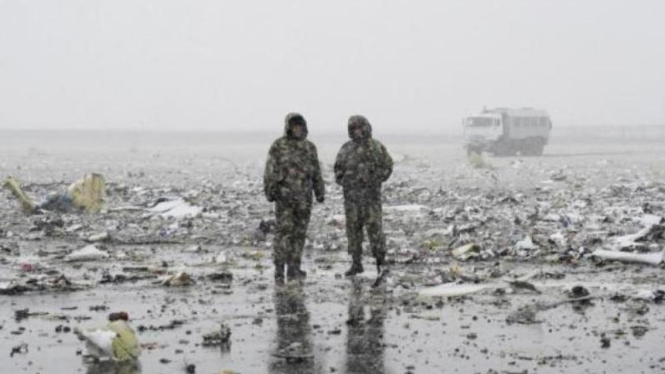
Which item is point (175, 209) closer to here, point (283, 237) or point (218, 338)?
point (283, 237)

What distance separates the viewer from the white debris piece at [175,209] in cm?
1564

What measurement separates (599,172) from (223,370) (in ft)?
82.2

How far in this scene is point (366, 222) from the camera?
963cm

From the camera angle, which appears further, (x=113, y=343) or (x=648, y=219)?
(x=648, y=219)

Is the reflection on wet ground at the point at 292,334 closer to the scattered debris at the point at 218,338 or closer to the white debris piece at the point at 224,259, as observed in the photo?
the scattered debris at the point at 218,338

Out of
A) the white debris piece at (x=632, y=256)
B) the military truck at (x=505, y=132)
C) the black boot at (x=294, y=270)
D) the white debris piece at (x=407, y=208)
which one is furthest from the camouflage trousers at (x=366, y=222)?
the military truck at (x=505, y=132)

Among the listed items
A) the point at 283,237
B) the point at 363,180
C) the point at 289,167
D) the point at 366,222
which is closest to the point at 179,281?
the point at 283,237

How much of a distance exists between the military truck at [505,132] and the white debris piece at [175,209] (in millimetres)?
29502

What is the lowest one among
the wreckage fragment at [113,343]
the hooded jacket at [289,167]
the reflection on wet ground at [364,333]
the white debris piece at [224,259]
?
the white debris piece at [224,259]

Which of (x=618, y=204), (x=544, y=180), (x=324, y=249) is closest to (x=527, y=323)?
(x=324, y=249)

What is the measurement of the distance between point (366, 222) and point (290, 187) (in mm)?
886

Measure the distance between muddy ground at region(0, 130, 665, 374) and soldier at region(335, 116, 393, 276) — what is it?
47cm

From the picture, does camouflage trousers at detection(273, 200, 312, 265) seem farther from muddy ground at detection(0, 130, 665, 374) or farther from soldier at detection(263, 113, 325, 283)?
muddy ground at detection(0, 130, 665, 374)

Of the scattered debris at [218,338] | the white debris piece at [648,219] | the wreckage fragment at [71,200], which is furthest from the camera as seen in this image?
the wreckage fragment at [71,200]
